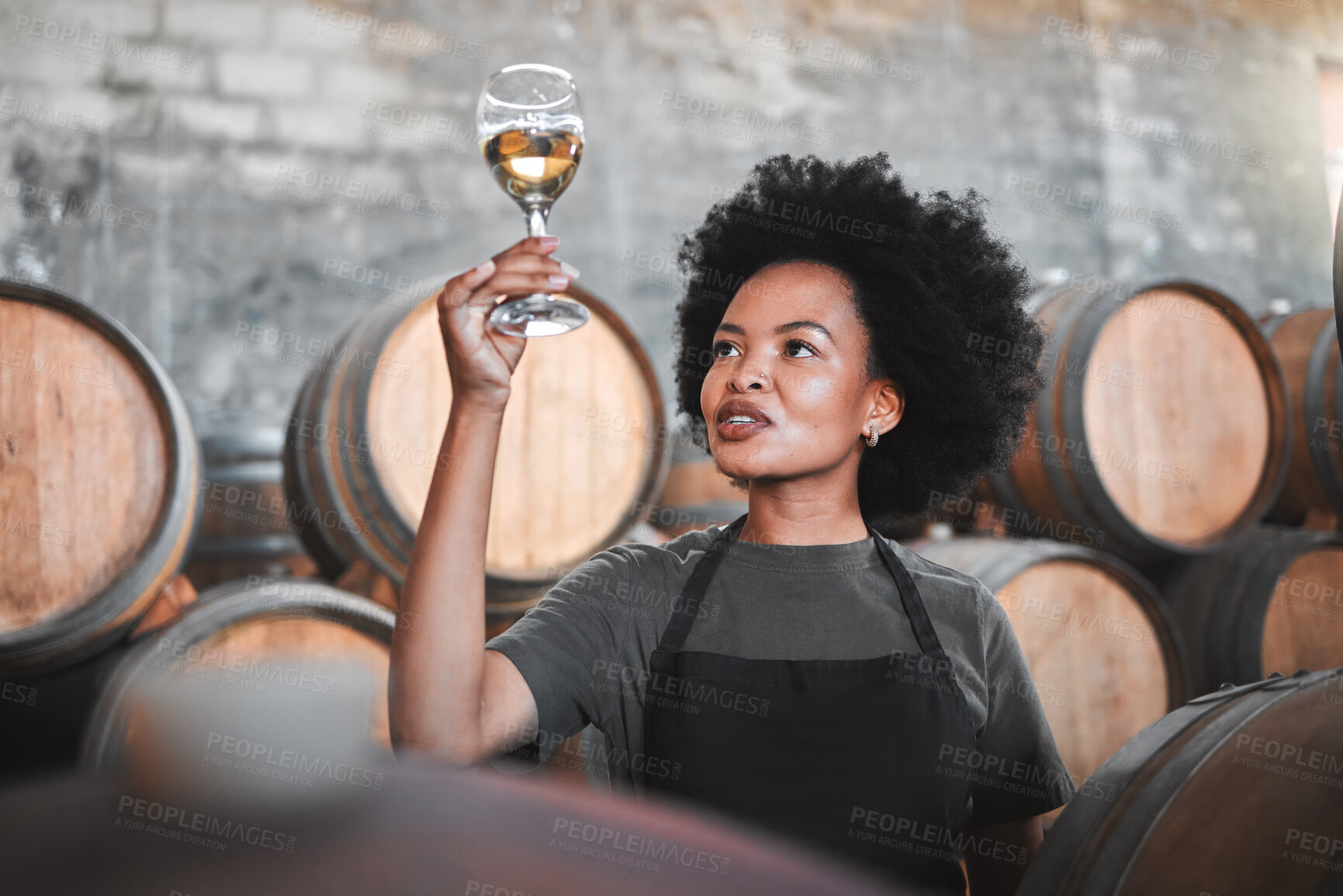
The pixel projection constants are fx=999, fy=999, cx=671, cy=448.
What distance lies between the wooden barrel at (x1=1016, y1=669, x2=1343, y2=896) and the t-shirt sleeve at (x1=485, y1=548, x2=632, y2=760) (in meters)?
0.63

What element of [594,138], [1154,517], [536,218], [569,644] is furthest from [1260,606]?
[594,138]

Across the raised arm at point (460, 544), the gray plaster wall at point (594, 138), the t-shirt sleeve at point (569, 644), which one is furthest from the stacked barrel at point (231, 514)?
the raised arm at point (460, 544)

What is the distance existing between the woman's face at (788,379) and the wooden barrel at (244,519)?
163cm

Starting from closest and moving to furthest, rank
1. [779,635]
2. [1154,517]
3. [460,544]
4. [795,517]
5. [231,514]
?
[460,544] → [779,635] → [795,517] → [231,514] → [1154,517]

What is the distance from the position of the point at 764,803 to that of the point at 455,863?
39.2 inches

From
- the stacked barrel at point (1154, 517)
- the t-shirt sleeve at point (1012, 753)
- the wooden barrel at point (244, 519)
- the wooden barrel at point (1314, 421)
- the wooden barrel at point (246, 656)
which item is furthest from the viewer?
the wooden barrel at point (1314, 421)

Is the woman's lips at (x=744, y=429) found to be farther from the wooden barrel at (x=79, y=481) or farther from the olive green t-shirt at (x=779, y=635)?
the wooden barrel at (x=79, y=481)

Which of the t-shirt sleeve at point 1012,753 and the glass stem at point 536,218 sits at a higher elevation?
the glass stem at point 536,218

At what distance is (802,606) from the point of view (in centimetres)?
146

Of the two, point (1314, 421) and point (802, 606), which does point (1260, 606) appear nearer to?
point (1314, 421)

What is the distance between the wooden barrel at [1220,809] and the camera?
3.51 feet

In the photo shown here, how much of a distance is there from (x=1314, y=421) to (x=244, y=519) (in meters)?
3.37

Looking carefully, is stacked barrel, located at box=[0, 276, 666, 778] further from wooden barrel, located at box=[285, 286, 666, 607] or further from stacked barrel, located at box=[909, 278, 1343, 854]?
stacked barrel, located at box=[909, 278, 1343, 854]


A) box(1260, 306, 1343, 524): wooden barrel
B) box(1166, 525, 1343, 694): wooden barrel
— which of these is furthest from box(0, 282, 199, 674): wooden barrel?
box(1260, 306, 1343, 524): wooden barrel
